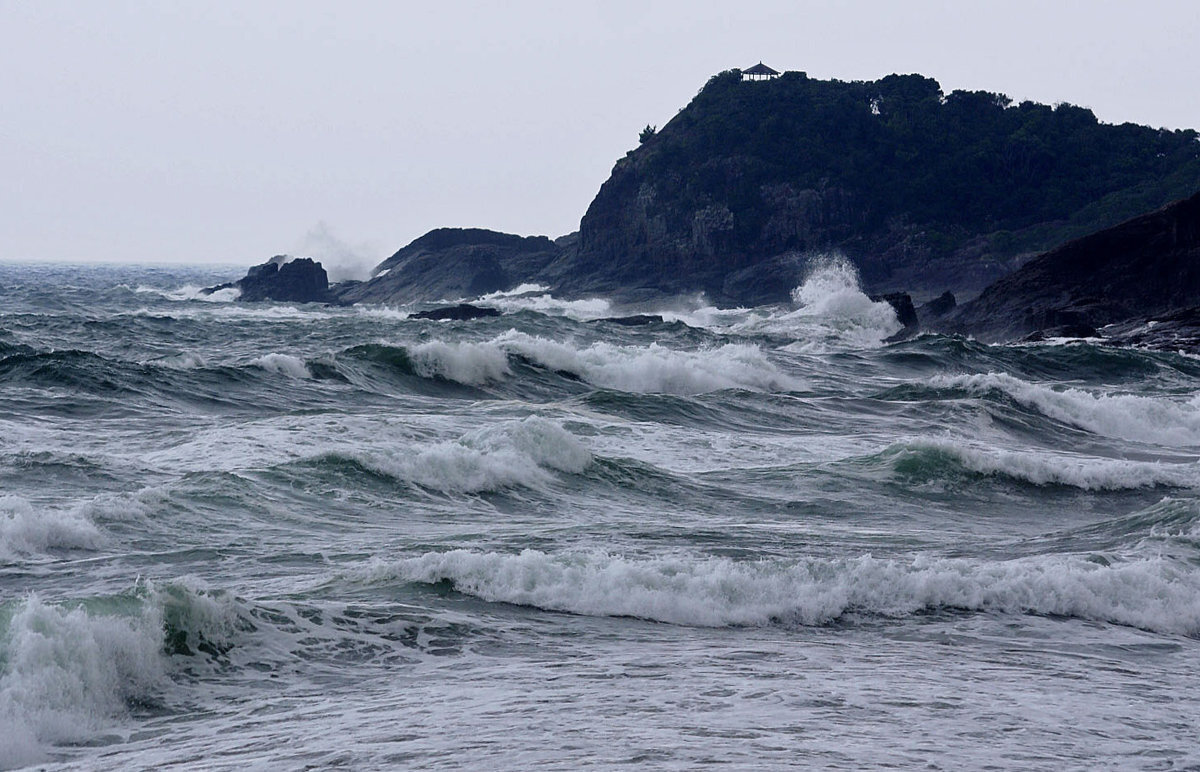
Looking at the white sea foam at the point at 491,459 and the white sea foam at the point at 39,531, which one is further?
the white sea foam at the point at 491,459

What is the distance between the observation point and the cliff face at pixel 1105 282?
142 ft

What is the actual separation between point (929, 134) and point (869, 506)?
296 feet

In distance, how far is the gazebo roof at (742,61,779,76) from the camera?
108438 millimetres

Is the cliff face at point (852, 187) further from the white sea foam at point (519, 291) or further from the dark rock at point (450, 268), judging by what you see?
the dark rock at point (450, 268)

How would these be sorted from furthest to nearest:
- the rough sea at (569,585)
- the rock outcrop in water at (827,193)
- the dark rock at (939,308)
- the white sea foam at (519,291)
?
the white sea foam at (519,291)
the rock outcrop in water at (827,193)
the dark rock at (939,308)
the rough sea at (569,585)

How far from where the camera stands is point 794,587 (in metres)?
8.60

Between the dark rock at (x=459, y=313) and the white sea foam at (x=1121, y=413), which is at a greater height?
the dark rock at (x=459, y=313)

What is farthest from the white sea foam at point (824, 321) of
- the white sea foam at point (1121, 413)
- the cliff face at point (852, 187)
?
the cliff face at point (852, 187)

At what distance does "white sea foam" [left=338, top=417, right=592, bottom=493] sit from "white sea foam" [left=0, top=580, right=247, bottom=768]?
593 cm

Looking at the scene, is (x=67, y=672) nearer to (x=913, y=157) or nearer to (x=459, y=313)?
(x=459, y=313)

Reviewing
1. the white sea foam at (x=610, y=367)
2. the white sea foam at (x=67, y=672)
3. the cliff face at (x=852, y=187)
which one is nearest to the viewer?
the white sea foam at (x=67, y=672)

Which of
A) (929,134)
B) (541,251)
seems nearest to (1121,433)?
(929,134)

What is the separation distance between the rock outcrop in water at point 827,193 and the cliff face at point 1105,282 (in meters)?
34.2

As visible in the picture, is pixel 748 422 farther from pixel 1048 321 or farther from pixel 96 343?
pixel 1048 321
